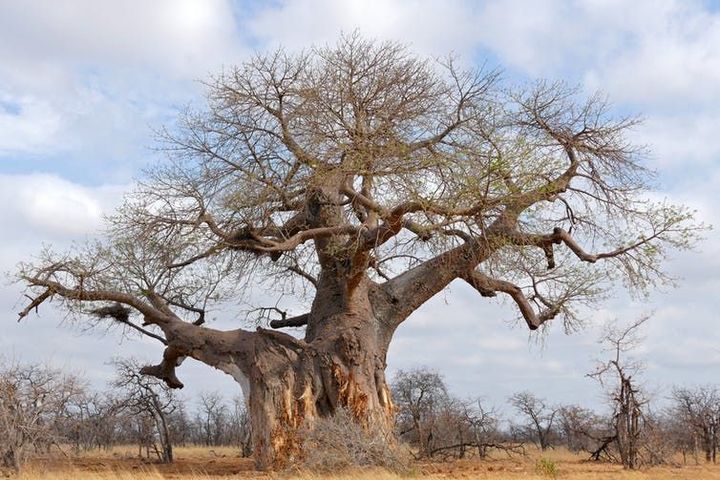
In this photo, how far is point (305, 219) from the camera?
14414mm

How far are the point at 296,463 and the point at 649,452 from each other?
7093 mm

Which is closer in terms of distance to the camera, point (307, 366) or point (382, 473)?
point (382, 473)

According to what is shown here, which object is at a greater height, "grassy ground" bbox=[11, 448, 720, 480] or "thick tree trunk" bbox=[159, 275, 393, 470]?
"thick tree trunk" bbox=[159, 275, 393, 470]

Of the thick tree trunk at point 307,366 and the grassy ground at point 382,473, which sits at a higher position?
the thick tree trunk at point 307,366

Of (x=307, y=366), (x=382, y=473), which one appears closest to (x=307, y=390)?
(x=307, y=366)

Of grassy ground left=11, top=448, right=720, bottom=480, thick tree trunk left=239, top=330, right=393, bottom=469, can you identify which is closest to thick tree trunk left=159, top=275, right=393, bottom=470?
thick tree trunk left=239, top=330, right=393, bottom=469

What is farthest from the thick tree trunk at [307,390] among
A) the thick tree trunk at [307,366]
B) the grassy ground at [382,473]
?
the grassy ground at [382,473]

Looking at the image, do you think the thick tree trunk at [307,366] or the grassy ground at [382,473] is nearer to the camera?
the grassy ground at [382,473]

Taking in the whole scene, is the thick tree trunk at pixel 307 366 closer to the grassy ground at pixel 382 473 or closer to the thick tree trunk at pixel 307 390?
the thick tree trunk at pixel 307 390

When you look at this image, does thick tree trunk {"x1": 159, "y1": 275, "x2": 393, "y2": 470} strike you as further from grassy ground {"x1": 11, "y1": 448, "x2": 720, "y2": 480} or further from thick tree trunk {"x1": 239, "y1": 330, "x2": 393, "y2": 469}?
grassy ground {"x1": 11, "y1": 448, "x2": 720, "y2": 480}

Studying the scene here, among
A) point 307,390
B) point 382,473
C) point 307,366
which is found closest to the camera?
point 382,473

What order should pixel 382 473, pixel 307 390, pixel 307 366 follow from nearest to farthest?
pixel 382 473
pixel 307 390
pixel 307 366

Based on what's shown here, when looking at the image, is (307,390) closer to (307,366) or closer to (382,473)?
(307,366)

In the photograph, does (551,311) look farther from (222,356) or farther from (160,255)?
(160,255)
